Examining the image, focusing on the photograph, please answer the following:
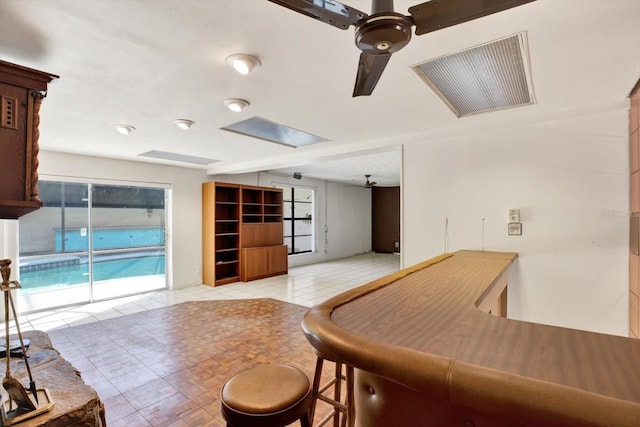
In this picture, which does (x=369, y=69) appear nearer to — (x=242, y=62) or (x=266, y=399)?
(x=242, y=62)

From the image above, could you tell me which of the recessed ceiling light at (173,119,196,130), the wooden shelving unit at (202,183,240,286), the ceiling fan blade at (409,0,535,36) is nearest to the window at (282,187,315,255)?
the wooden shelving unit at (202,183,240,286)

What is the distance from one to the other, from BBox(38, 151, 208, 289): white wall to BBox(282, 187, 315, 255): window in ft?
8.41

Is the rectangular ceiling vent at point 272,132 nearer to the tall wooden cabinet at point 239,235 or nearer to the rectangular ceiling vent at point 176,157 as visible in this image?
the rectangular ceiling vent at point 176,157

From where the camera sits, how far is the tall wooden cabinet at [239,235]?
6250 mm

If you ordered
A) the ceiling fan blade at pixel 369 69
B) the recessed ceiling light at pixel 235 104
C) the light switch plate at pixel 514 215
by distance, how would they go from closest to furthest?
the ceiling fan blade at pixel 369 69 → the recessed ceiling light at pixel 235 104 → the light switch plate at pixel 514 215

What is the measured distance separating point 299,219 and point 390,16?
25.3 feet

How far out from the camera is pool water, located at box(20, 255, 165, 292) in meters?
5.46

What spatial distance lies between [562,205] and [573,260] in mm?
496

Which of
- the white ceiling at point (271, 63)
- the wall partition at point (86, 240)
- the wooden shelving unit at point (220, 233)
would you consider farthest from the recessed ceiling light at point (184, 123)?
the wooden shelving unit at point (220, 233)

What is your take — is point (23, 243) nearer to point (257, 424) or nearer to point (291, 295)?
point (291, 295)

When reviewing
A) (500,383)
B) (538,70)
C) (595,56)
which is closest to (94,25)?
(500,383)

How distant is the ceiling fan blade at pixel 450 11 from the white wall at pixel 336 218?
6414 mm

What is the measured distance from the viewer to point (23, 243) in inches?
187

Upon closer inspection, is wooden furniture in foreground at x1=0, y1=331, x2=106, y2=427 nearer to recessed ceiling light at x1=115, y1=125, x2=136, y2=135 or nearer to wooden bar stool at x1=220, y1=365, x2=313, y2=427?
wooden bar stool at x1=220, y1=365, x2=313, y2=427
